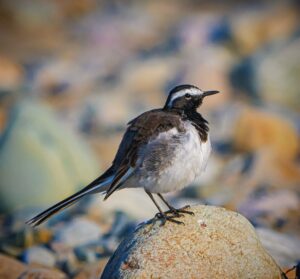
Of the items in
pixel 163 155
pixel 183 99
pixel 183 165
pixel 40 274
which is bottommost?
pixel 40 274

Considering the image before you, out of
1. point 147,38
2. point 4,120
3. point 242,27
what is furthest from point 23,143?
point 147,38

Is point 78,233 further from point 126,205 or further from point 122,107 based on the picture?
point 122,107

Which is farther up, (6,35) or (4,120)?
(6,35)

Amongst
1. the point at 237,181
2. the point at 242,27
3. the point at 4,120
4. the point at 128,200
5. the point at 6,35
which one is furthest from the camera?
the point at 6,35

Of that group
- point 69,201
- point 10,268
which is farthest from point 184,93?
point 10,268

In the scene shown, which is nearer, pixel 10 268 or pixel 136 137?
pixel 136 137

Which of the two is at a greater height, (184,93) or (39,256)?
(184,93)

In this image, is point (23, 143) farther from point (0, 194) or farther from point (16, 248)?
point (16, 248)

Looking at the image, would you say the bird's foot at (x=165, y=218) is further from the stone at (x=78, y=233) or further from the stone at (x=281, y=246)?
the stone at (x=78, y=233)

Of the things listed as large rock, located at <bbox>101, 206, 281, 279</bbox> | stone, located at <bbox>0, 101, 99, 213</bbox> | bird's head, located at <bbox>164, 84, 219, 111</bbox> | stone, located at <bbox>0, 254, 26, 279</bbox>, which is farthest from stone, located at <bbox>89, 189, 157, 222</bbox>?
large rock, located at <bbox>101, 206, 281, 279</bbox>
